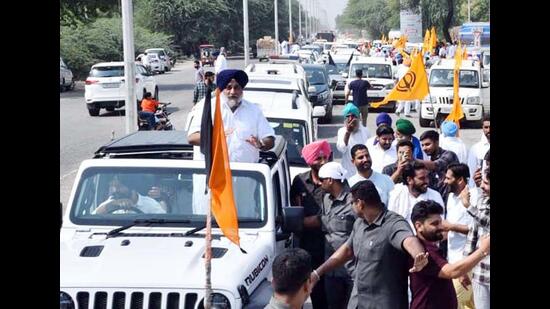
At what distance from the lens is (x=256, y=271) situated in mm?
→ 6707

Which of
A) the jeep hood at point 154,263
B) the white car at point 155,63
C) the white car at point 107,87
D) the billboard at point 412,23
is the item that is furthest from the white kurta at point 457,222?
the billboard at point 412,23

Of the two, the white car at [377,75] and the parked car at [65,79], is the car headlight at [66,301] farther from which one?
the parked car at [65,79]

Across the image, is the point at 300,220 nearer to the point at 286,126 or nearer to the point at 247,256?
the point at 247,256

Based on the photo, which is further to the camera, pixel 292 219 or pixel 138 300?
pixel 292 219

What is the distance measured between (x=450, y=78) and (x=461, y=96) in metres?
1.24

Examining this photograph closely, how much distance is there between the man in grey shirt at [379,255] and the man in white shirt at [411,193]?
6.34 feet

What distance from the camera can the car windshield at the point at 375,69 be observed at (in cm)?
3309

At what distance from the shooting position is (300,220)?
7.00 meters

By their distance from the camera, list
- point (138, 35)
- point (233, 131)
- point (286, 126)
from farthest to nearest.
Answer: point (138, 35) < point (286, 126) < point (233, 131)

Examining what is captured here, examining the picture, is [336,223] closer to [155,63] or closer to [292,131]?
[292,131]

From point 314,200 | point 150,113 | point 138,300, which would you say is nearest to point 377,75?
point 150,113

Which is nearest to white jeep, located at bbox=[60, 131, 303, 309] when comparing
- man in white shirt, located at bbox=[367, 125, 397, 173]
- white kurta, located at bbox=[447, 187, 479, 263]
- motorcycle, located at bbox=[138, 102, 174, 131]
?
white kurta, located at bbox=[447, 187, 479, 263]
